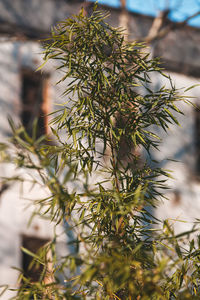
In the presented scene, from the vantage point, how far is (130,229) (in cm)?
234

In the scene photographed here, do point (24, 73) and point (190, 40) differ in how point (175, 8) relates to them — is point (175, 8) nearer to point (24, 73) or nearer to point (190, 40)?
point (190, 40)

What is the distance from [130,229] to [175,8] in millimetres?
4384

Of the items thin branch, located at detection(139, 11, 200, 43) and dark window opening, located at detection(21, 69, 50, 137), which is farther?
thin branch, located at detection(139, 11, 200, 43)

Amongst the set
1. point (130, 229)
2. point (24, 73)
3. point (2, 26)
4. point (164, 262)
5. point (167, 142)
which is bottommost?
point (164, 262)

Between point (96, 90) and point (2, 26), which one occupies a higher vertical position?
point (2, 26)

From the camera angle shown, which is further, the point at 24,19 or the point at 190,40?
the point at 190,40

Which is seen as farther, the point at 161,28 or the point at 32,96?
the point at 161,28

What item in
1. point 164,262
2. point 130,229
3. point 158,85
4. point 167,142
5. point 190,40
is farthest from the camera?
point 190,40

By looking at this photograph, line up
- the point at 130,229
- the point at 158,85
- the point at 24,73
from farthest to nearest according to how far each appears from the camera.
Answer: the point at 24,73 → the point at 158,85 → the point at 130,229

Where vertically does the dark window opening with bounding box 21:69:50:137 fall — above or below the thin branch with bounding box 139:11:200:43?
below

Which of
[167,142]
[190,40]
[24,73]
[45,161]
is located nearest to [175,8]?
[190,40]

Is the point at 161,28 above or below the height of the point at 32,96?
above

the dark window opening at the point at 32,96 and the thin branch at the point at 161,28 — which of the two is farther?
the thin branch at the point at 161,28

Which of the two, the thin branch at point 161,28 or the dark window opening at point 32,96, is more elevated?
the thin branch at point 161,28
